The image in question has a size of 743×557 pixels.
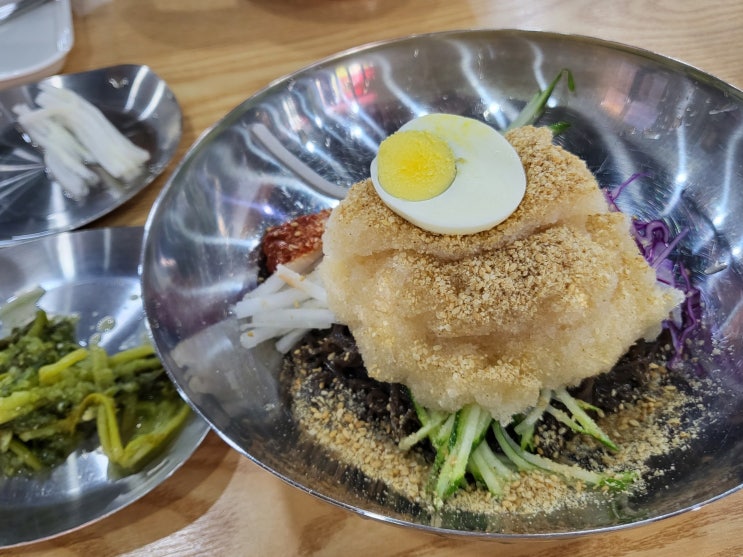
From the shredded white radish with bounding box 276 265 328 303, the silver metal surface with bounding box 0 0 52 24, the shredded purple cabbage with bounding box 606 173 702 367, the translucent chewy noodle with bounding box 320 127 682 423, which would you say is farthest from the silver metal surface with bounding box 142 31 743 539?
the silver metal surface with bounding box 0 0 52 24

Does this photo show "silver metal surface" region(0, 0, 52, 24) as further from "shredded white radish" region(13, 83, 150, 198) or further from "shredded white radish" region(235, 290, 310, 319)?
"shredded white radish" region(235, 290, 310, 319)

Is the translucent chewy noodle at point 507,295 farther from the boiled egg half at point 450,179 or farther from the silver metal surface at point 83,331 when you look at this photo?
the silver metal surface at point 83,331

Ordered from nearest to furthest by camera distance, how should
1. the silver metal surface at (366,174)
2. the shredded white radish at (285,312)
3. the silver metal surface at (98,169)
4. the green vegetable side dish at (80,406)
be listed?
1. the silver metal surface at (366,174)
2. the green vegetable side dish at (80,406)
3. the shredded white radish at (285,312)
4. the silver metal surface at (98,169)

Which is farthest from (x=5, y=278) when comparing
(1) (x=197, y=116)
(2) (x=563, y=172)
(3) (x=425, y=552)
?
(2) (x=563, y=172)

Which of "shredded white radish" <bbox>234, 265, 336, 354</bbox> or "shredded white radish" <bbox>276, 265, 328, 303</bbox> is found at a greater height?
"shredded white radish" <bbox>276, 265, 328, 303</bbox>

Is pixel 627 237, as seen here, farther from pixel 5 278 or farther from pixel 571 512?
pixel 5 278

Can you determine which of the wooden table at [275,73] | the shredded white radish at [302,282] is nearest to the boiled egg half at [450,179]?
the shredded white radish at [302,282]
